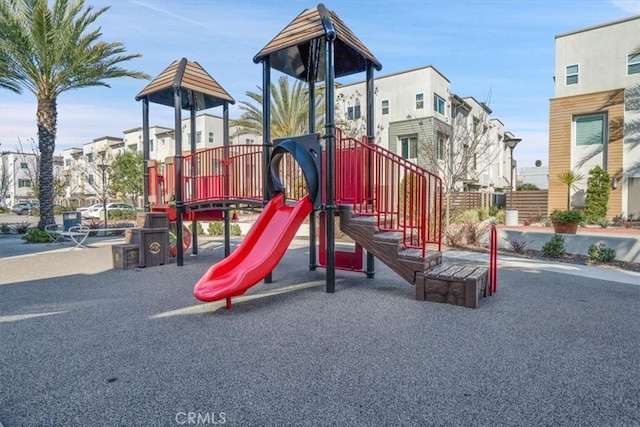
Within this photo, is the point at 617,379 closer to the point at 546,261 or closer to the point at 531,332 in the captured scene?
the point at 531,332

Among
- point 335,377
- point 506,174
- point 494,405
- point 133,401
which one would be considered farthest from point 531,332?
point 506,174

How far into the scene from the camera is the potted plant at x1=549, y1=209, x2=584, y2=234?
10609 millimetres

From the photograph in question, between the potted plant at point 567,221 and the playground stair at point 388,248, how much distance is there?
6.90m

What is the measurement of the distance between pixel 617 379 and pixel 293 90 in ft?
59.8

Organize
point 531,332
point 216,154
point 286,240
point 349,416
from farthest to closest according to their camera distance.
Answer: point 216,154
point 286,240
point 531,332
point 349,416

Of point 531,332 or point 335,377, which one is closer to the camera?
point 335,377

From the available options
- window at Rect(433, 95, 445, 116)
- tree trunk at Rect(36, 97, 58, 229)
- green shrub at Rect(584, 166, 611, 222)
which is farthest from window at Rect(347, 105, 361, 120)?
tree trunk at Rect(36, 97, 58, 229)

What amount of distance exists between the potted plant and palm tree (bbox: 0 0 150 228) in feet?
49.7

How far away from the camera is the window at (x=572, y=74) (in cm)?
1769

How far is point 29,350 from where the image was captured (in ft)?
11.9

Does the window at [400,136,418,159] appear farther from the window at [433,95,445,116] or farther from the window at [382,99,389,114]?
the window at [433,95,445,116]

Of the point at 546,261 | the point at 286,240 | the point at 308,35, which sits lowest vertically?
the point at 546,261

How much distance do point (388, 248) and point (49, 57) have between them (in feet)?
46.0

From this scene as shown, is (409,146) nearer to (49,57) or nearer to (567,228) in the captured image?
(567,228)
